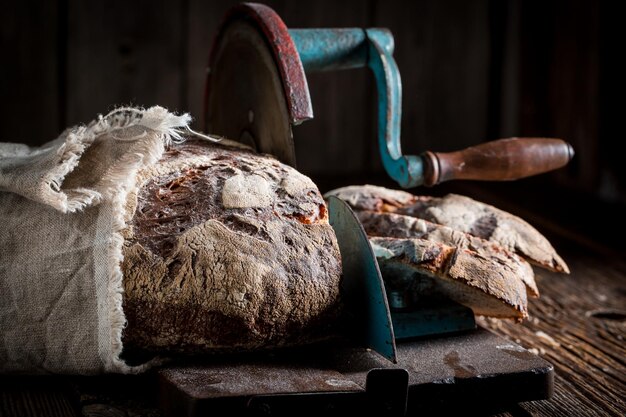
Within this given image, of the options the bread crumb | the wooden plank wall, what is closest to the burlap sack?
the bread crumb

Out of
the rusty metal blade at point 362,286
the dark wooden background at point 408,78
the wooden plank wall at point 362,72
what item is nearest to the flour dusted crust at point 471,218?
the rusty metal blade at point 362,286

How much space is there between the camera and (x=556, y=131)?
3.88m

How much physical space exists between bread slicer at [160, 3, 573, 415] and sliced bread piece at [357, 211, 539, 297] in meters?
0.12

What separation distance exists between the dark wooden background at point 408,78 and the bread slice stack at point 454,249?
1352 mm

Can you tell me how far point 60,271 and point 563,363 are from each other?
1048 millimetres

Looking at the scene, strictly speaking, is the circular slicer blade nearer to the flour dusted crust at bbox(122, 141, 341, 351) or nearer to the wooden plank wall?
the flour dusted crust at bbox(122, 141, 341, 351)

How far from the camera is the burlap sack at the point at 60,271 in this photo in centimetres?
149

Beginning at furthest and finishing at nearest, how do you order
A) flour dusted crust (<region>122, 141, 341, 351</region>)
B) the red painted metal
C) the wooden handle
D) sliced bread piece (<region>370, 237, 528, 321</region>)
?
the wooden handle
the red painted metal
sliced bread piece (<region>370, 237, 528, 321</region>)
flour dusted crust (<region>122, 141, 341, 351</region>)

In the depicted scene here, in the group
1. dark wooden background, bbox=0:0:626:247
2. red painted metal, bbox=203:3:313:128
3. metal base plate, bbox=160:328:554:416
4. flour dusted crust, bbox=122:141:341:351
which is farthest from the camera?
dark wooden background, bbox=0:0:626:247

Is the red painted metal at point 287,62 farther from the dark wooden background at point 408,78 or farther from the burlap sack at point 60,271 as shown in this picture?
the dark wooden background at point 408,78

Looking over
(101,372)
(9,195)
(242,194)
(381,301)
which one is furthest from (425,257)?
(9,195)

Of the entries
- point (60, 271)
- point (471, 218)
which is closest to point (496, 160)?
point (471, 218)

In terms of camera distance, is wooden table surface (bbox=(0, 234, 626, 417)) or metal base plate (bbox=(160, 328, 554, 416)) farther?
wooden table surface (bbox=(0, 234, 626, 417))

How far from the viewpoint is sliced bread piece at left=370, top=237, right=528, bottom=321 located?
1.63m
